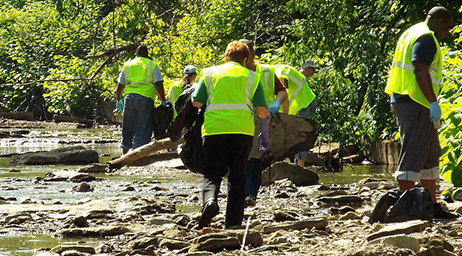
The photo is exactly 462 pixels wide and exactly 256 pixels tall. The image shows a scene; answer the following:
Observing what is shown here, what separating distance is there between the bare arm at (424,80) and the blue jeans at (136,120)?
6.91 metres

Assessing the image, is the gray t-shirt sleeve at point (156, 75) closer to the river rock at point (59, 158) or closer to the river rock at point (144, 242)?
the river rock at point (59, 158)

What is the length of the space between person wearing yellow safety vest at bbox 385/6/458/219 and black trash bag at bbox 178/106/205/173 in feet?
5.52

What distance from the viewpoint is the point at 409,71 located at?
22.2 feet

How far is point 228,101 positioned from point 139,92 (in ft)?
20.7

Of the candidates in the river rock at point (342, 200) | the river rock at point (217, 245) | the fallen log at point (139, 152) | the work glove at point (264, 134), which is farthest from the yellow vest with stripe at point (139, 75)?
the river rock at point (217, 245)

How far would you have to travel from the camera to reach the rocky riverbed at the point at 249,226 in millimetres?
5410

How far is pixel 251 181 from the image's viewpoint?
862cm

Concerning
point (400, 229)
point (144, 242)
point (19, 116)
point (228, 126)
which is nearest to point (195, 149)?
point (228, 126)

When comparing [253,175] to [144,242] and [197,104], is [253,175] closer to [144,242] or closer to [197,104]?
[197,104]

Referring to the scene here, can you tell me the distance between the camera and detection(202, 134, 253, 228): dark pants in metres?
6.84

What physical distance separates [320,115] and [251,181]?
5.46 m

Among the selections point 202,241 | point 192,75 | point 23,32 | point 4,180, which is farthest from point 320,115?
point 23,32

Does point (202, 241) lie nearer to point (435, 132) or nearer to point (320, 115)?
point (435, 132)

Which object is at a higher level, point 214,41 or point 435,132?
point 214,41
